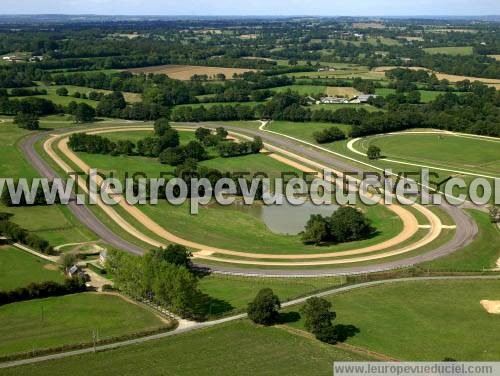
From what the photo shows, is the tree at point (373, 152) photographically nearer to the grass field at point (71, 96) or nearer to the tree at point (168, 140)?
the tree at point (168, 140)

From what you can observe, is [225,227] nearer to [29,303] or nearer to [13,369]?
[29,303]

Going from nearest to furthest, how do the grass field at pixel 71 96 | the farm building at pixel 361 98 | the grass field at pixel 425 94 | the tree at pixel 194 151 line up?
the tree at pixel 194 151, the grass field at pixel 71 96, the farm building at pixel 361 98, the grass field at pixel 425 94

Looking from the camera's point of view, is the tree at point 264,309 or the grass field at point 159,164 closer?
the tree at point 264,309

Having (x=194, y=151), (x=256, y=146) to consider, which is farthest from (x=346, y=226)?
(x=256, y=146)

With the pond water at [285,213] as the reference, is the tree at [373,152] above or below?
above

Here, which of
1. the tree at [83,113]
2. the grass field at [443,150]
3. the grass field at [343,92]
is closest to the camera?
the grass field at [443,150]

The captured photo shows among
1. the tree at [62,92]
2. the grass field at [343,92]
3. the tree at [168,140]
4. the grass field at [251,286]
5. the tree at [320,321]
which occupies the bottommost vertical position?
the grass field at [251,286]

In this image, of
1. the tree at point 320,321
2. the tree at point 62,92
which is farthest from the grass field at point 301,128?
the tree at point 320,321

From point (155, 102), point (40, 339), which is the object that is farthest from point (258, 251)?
point (155, 102)
